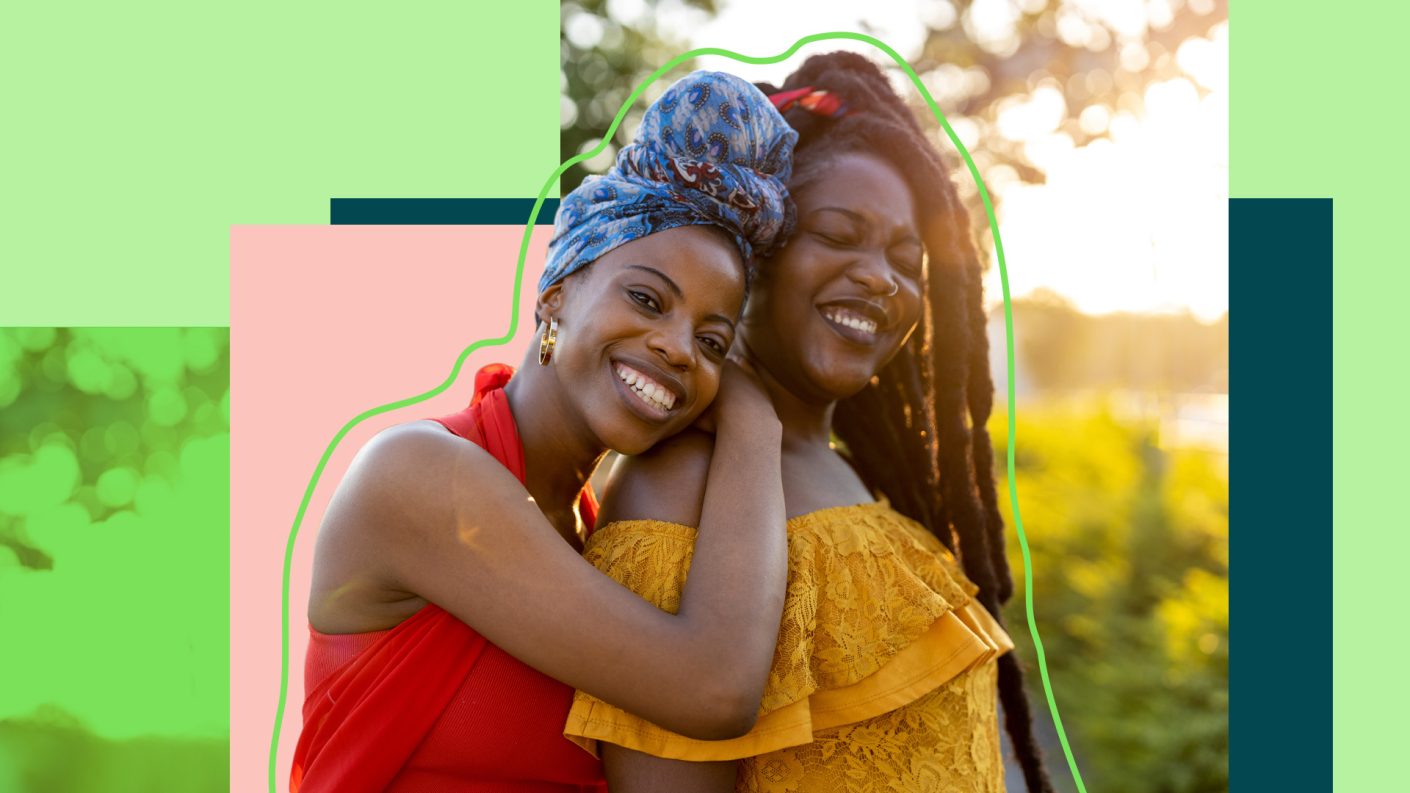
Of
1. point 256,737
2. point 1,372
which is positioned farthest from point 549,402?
point 1,372

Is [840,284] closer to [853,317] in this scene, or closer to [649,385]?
[853,317]

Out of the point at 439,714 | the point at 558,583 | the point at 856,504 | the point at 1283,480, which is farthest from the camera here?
the point at 1283,480

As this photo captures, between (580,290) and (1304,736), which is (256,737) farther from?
(1304,736)

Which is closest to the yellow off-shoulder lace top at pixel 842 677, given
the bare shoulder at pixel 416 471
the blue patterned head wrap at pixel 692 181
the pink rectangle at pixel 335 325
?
the bare shoulder at pixel 416 471

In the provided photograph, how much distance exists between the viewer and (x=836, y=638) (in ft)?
5.93

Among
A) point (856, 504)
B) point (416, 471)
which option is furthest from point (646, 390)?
point (856, 504)

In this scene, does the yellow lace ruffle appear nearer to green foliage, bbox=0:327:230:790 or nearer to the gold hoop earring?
the gold hoop earring

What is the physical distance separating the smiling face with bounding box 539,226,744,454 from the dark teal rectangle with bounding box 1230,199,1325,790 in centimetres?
155

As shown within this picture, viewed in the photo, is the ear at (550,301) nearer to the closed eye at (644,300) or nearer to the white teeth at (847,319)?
the closed eye at (644,300)

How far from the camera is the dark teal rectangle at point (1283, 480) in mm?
2648

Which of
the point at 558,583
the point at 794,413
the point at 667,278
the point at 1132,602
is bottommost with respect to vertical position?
the point at 1132,602

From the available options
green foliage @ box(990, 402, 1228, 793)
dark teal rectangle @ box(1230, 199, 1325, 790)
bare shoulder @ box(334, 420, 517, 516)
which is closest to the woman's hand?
bare shoulder @ box(334, 420, 517, 516)

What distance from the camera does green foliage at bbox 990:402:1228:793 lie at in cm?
419

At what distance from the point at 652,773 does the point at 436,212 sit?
52.0 inches
